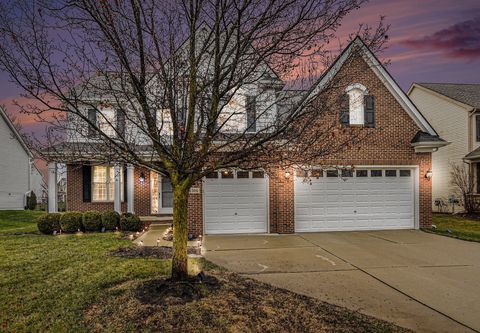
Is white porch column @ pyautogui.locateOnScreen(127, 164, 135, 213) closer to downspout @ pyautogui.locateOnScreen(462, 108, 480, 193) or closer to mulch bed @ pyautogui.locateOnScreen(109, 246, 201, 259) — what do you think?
mulch bed @ pyautogui.locateOnScreen(109, 246, 201, 259)

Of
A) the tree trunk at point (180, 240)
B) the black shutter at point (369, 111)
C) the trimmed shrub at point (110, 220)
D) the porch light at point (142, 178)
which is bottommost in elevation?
the trimmed shrub at point (110, 220)

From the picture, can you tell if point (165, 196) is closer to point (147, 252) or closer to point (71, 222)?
point (71, 222)

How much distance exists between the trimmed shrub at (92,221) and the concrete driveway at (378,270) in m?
4.76

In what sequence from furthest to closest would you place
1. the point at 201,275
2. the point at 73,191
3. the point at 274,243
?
the point at 73,191 < the point at 274,243 < the point at 201,275

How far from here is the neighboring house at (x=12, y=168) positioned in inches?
966

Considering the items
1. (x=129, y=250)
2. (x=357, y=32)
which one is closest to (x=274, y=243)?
(x=129, y=250)

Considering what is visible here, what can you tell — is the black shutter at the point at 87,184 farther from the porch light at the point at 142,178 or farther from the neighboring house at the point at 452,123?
the neighboring house at the point at 452,123

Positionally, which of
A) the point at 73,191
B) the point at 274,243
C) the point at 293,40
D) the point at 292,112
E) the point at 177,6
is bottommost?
the point at 274,243

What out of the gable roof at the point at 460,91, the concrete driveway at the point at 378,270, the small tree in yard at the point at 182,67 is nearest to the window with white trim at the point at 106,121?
the small tree in yard at the point at 182,67

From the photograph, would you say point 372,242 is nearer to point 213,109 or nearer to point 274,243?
point 274,243

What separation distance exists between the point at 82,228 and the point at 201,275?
30.8 ft

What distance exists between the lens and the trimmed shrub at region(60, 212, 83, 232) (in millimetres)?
13492

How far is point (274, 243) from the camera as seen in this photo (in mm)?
11266

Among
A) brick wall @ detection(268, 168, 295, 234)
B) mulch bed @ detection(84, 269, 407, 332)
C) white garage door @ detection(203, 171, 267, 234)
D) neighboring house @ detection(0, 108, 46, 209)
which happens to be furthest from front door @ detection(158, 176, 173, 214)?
neighboring house @ detection(0, 108, 46, 209)
